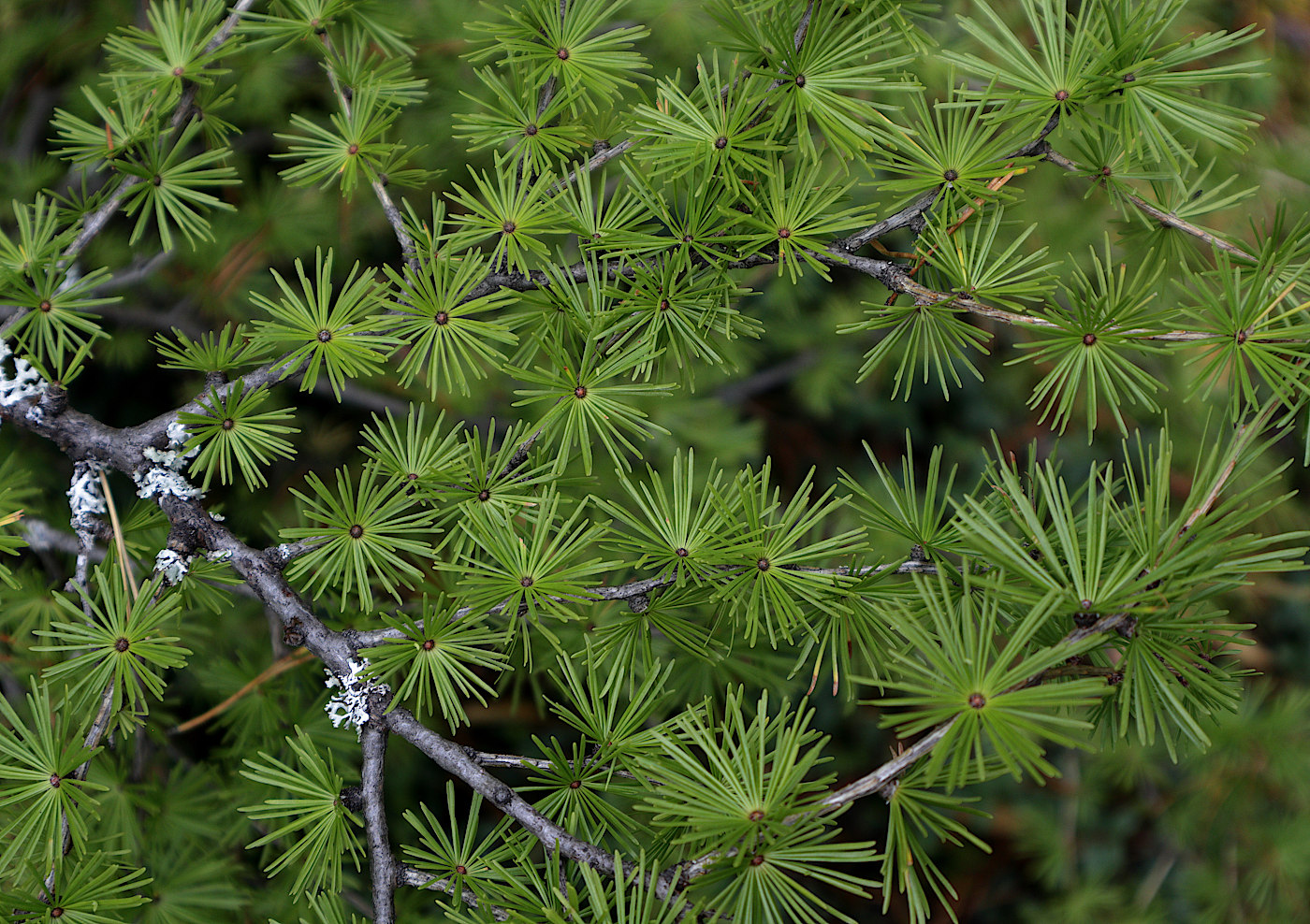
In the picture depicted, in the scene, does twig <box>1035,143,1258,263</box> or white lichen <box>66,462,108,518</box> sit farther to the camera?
white lichen <box>66,462,108,518</box>

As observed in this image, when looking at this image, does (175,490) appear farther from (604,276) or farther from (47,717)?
(604,276)

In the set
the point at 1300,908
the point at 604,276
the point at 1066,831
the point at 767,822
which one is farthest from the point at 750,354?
the point at 1300,908

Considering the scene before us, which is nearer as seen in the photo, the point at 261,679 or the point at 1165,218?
the point at 1165,218

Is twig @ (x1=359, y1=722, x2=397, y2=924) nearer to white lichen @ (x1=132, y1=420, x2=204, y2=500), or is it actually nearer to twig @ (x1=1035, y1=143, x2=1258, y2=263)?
white lichen @ (x1=132, y1=420, x2=204, y2=500)

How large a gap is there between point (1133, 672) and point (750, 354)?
0.75 m

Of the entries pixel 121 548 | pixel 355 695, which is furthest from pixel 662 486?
pixel 121 548

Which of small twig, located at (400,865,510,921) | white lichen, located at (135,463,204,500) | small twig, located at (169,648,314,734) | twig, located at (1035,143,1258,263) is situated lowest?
small twig, located at (169,648,314,734)

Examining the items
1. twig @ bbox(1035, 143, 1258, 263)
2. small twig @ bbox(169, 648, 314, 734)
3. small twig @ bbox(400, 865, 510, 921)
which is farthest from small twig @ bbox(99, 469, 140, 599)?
twig @ bbox(1035, 143, 1258, 263)

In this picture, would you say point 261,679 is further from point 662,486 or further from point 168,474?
point 662,486

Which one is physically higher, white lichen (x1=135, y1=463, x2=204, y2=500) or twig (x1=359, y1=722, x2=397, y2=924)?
white lichen (x1=135, y1=463, x2=204, y2=500)

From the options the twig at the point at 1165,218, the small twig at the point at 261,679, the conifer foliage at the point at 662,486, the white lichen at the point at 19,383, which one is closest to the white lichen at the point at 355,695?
the conifer foliage at the point at 662,486

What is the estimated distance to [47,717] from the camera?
16.1 inches

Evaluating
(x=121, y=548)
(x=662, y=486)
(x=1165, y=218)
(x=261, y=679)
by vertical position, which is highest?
(x=1165, y=218)

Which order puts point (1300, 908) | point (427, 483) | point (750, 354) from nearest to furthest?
point (427, 483)
point (750, 354)
point (1300, 908)
